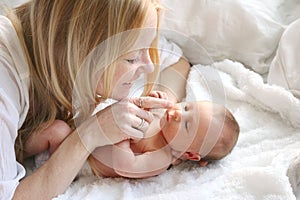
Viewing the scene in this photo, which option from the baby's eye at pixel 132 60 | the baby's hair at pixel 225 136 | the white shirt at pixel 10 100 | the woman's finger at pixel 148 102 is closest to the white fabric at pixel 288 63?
the baby's hair at pixel 225 136

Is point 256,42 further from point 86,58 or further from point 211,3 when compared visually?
point 86,58

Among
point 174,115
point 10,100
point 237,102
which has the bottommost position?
point 237,102

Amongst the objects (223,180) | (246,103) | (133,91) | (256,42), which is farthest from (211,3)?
(223,180)

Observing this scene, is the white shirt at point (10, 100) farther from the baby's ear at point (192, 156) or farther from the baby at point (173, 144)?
the baby's ear at point (192, 156)

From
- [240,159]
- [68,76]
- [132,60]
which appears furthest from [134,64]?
[240,159]

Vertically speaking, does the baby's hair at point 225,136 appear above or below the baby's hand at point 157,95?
below

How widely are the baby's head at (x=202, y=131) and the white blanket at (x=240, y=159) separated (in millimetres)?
43

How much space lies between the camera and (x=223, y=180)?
1.10m

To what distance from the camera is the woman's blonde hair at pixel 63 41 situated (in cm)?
96

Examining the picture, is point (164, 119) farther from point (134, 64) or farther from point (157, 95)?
point (134, 64)

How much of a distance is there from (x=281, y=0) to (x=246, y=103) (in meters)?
0.43

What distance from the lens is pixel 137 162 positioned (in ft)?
3.66

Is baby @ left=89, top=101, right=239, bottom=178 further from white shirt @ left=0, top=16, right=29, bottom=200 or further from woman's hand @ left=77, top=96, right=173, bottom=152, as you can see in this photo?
white shirt @ left=0, top=16, right=29, bottom=200

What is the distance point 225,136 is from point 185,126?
0.09 m
